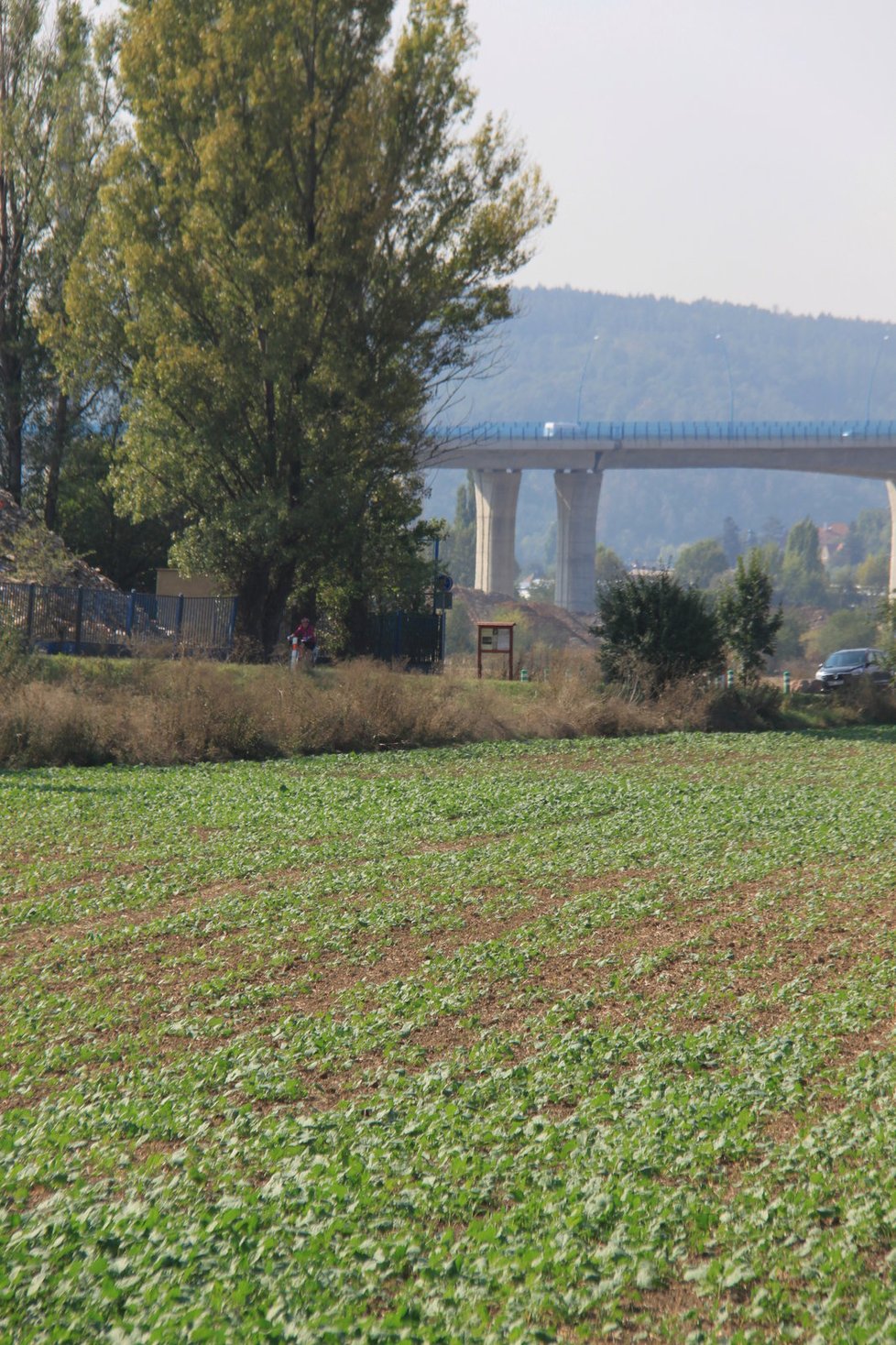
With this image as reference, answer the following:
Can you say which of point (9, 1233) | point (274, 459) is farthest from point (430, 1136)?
point (274, 459)

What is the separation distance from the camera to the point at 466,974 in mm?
9688

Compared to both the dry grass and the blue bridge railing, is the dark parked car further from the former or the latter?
the blue bridge railing

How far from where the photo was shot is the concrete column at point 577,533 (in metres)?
115

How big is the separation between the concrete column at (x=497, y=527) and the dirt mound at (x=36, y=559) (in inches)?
2820

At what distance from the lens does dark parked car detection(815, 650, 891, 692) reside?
42.8 metres

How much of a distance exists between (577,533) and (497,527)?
6881 millimetres

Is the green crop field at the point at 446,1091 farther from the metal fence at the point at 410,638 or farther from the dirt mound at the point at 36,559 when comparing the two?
the metal fence at the point at 410,638

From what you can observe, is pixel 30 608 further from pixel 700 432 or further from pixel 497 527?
pixel 700 432

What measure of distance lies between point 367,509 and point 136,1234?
33171mm

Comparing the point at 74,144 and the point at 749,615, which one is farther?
the point at 74,144

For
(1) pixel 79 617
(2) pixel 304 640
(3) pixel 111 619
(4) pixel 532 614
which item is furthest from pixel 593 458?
(1) pixel 79 617

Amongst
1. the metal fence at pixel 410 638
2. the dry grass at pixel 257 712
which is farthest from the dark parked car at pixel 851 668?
the dry grass at pixel 257 712

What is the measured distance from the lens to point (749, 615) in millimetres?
41188

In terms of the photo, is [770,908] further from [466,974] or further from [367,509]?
[367,509]
